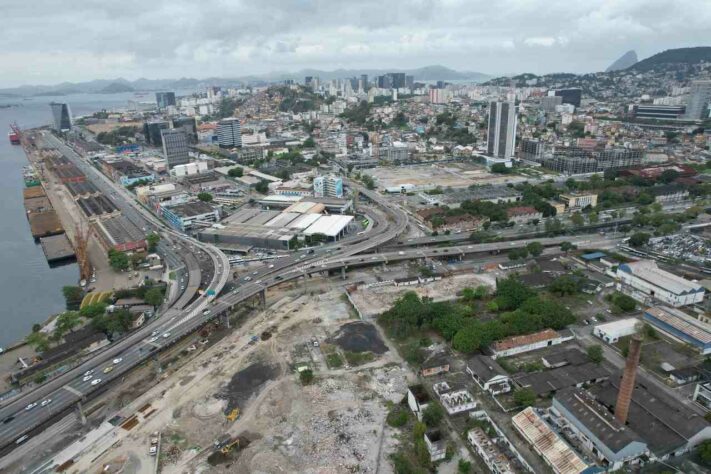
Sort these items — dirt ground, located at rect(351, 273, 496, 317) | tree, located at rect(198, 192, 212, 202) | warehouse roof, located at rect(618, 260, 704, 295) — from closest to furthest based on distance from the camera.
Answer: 1. warehouse roof, located at rect(618, 260, 704, 295)
2. dirt ground, located at rect(351, 273, 496, 317)
3. tree, located at rect(198, 192, 212, 202)

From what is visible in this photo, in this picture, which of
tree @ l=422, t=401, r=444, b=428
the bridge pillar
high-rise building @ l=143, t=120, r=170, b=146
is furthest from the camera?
high-rise building @ l=143, t=120, r=170, b=146

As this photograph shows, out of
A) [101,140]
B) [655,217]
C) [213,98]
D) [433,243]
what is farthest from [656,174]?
[213,98]

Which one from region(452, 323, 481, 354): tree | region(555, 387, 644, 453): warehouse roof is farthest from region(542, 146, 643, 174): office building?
region(555, 387, 644, 453): warehouse roof

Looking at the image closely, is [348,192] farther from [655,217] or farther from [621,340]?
[621,340]

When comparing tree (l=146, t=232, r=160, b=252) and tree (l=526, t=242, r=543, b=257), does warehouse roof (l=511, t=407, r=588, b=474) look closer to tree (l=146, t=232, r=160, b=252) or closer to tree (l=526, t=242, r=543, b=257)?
tree (l=526, t=242, r=543, b=257)

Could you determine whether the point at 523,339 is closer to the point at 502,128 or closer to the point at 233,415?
the point at 233,415

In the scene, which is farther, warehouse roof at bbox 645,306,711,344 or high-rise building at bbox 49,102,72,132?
high-rise building at bbox 49,102,72,132
